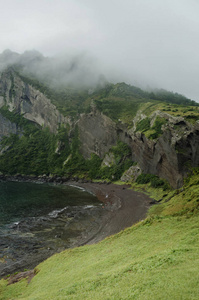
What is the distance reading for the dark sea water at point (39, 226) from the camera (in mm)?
33319

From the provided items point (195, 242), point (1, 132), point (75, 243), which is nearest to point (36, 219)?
point (75, 243)

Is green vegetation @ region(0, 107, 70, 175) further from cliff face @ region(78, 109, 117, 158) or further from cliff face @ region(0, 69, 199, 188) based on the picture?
cliff face @ region(78, 109, 117, 158)

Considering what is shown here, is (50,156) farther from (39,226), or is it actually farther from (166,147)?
(39,226)

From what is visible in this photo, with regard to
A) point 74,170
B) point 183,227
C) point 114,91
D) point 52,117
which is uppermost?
point 114,91

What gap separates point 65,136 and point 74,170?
119 feet

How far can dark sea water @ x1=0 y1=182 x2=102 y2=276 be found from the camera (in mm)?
33319

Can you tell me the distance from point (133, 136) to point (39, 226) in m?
70.1

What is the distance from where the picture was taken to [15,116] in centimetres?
19625

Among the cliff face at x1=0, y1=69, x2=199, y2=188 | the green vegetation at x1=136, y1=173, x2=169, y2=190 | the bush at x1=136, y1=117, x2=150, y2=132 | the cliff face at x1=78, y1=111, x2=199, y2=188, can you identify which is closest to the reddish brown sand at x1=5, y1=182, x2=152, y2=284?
the green vegetation at x1=136, y1=173, x2=169, y2=190

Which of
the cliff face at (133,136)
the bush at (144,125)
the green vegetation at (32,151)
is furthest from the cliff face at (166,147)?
the green vegetation at (32,151)

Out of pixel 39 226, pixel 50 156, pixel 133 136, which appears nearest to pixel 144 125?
pixel 133 136

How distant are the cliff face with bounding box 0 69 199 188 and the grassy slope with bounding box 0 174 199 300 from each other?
39.0 m

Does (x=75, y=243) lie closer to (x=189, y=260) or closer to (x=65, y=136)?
(x=189, y=260)

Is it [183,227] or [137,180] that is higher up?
[183,227]
